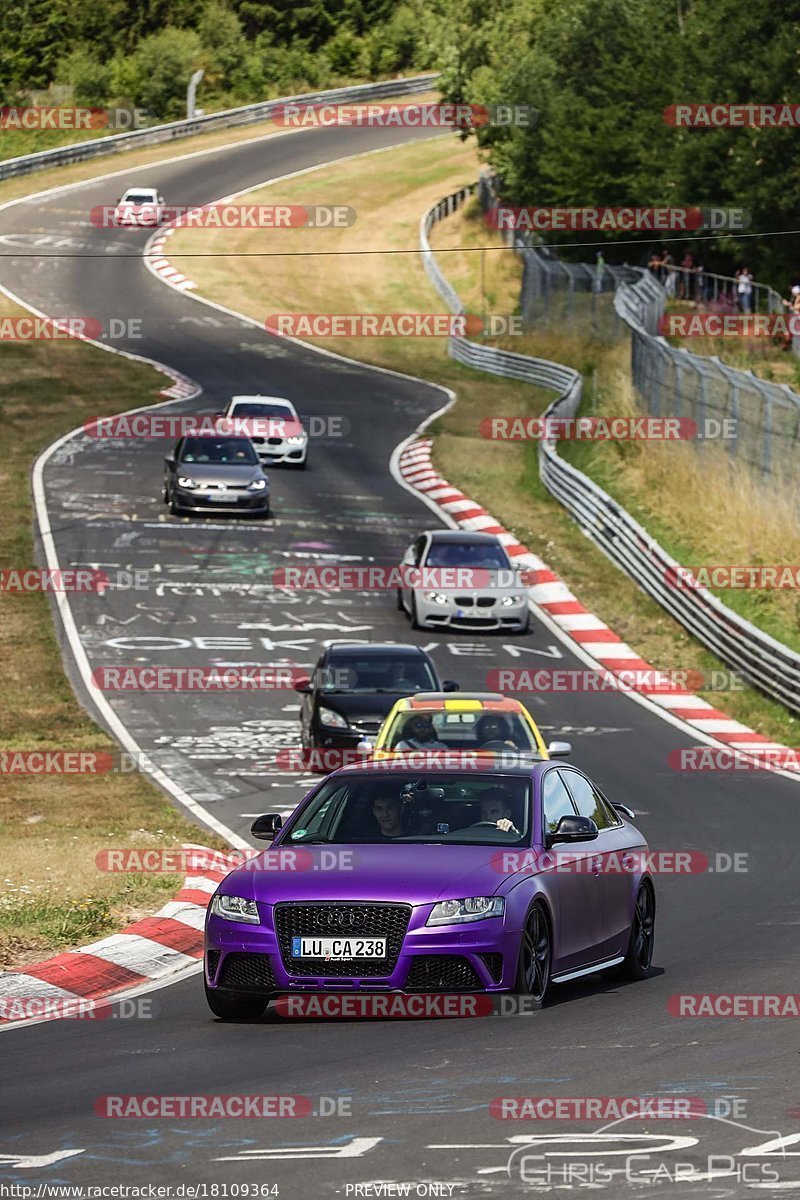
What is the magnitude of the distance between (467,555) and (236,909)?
72.6ft

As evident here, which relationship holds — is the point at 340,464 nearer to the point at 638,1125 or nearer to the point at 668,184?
the point at 668,184

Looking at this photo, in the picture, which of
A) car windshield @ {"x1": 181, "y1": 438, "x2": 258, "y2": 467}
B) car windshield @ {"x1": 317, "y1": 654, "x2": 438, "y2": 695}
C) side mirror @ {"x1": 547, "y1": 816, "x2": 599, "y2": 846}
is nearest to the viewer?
side mirror @ {"x1": 547, "y1": 816, "x2": 599, "y2": 846}

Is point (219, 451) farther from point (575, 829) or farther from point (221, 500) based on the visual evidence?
point (575, 829)

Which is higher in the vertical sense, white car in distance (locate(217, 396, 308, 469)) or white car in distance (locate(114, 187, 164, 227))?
white car in distance (locate(114, 187, 164, 227))

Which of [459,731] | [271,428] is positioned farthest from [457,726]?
[271,428]

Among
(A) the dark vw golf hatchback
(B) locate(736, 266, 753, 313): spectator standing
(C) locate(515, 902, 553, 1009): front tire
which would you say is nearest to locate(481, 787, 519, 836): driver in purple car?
(C) locate(515, 902, 553, 1009): front tire

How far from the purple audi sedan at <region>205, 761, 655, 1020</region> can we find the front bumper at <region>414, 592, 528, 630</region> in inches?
775

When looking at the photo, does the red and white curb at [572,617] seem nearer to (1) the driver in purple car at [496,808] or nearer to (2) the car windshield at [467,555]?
(2) the car windshield at [467,555]

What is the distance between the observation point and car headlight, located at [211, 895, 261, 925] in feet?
34.3

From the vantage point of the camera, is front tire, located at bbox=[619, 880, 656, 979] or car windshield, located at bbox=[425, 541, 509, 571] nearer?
front tire, located at bbox=[619, 880, 656, 979]

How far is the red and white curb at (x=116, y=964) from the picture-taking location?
11469 millimetres

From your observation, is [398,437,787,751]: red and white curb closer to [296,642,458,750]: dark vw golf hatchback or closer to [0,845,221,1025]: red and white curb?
[296,642,458,750]: dark vw golf hatchback

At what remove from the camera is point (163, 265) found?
233 feet

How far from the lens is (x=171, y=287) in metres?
68.2
